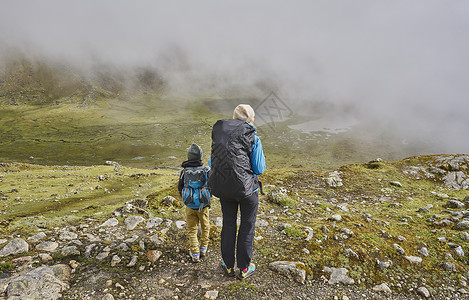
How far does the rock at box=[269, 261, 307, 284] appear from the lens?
19.7 ft

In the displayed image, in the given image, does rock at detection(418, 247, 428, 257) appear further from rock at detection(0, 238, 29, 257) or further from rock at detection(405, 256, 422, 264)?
rock at detection(0, 238, 29, 257)

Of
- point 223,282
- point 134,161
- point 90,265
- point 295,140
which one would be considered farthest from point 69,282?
point 295,140

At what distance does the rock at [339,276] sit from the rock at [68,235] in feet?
25.5

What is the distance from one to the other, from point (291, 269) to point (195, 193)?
11.0 feet

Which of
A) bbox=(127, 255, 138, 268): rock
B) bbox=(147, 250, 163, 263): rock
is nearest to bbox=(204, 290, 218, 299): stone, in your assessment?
bbox=(147, 250, 163, 263): rock

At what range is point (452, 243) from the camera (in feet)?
24.7

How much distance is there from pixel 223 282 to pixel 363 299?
3.41m

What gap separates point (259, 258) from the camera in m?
6.92

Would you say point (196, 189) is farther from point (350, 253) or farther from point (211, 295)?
point (350, 253)

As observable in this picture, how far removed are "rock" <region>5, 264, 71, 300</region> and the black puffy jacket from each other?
4.16 meters

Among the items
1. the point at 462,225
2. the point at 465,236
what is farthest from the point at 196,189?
the point at 462,225

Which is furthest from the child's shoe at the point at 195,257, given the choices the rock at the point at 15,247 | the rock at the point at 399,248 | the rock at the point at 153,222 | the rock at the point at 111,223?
the rock at the point at 399,248

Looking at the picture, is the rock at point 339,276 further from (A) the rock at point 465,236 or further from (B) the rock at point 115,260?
(B) the rock at point 115,260

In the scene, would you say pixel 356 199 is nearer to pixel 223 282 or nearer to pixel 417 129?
pixel 223 282
